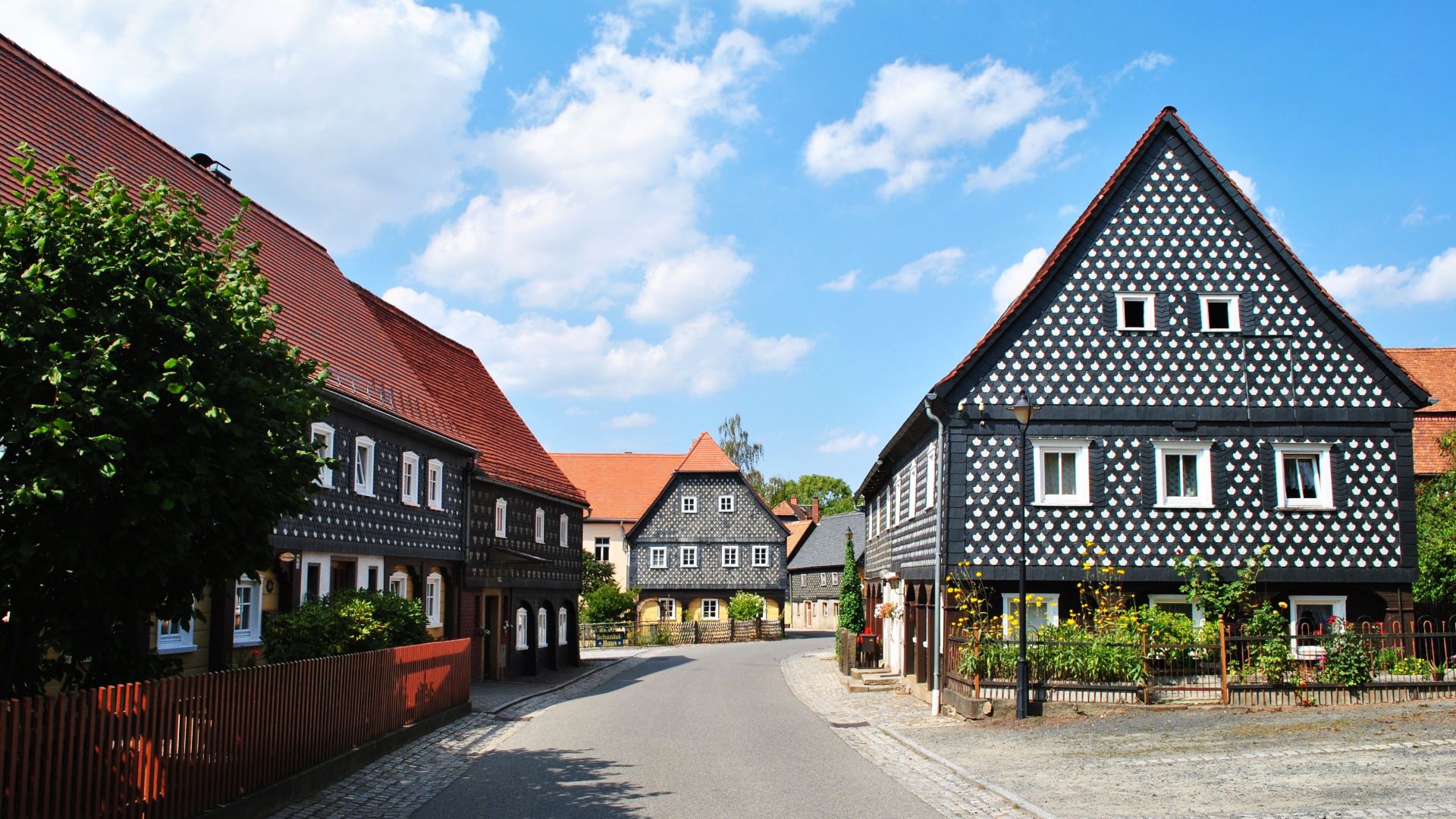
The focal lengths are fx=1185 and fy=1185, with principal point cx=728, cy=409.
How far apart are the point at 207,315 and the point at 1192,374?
18.9m

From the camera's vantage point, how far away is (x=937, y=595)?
71.6 feet

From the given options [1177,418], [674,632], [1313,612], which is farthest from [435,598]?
[674,632]

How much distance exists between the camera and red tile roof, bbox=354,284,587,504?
100ft

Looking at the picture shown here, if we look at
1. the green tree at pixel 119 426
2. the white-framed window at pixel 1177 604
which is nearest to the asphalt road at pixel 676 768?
the green tree at pixel 119 426

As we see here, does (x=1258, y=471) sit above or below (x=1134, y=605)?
above

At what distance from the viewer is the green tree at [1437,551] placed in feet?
89.1

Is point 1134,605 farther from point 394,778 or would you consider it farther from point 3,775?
point 3,775

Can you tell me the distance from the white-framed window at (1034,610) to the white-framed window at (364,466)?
12280mm

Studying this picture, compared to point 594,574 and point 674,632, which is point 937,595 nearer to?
point 674,632

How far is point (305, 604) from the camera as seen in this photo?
1822 centimetres

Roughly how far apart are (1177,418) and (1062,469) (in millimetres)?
2474

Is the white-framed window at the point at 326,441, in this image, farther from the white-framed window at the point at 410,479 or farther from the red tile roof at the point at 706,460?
the red tile roof at the point at 706,460

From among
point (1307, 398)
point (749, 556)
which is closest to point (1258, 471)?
point (1307, 398)

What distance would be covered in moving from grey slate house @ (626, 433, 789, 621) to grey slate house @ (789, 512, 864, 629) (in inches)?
269
